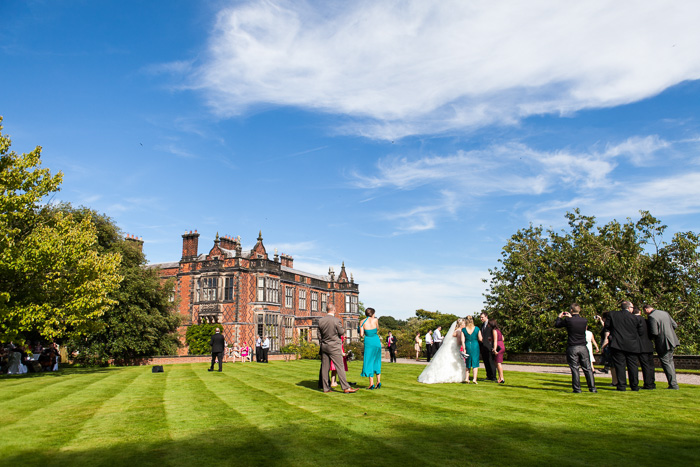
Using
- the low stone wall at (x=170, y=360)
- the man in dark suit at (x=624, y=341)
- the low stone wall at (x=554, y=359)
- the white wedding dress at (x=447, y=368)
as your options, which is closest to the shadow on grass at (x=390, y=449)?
the man in dark suit at (x=624, y=341)

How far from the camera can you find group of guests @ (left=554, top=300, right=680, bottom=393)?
459 inches

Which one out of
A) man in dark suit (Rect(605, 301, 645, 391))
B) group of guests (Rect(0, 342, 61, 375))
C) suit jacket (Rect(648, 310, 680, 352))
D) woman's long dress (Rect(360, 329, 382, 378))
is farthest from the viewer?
group of guests (Rect(0, 342, 61, 375))

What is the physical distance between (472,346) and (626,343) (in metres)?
4.00

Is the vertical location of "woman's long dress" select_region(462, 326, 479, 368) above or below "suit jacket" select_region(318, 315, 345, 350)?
below

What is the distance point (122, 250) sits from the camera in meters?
33.3

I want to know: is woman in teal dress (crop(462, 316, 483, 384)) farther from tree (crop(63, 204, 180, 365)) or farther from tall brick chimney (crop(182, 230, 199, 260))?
tall brick chimney (crop(182, 230, 199, 260))

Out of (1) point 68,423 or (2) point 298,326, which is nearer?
(1) point 68,423

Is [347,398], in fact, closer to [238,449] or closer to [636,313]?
[238,449]

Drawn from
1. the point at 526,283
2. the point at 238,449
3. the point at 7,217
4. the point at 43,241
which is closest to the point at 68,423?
the point at 238,449

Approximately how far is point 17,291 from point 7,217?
302 centimetres

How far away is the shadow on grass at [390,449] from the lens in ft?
17.9

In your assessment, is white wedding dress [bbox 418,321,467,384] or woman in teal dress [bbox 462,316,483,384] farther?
woman in teal dress [bbox 462,316,483,384]

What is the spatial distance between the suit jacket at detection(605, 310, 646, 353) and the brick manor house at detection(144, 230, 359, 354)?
36.0 m

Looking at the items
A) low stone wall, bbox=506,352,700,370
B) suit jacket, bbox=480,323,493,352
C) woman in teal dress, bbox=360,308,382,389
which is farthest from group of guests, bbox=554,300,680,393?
low stone wall, bbox=506,352,700,370
